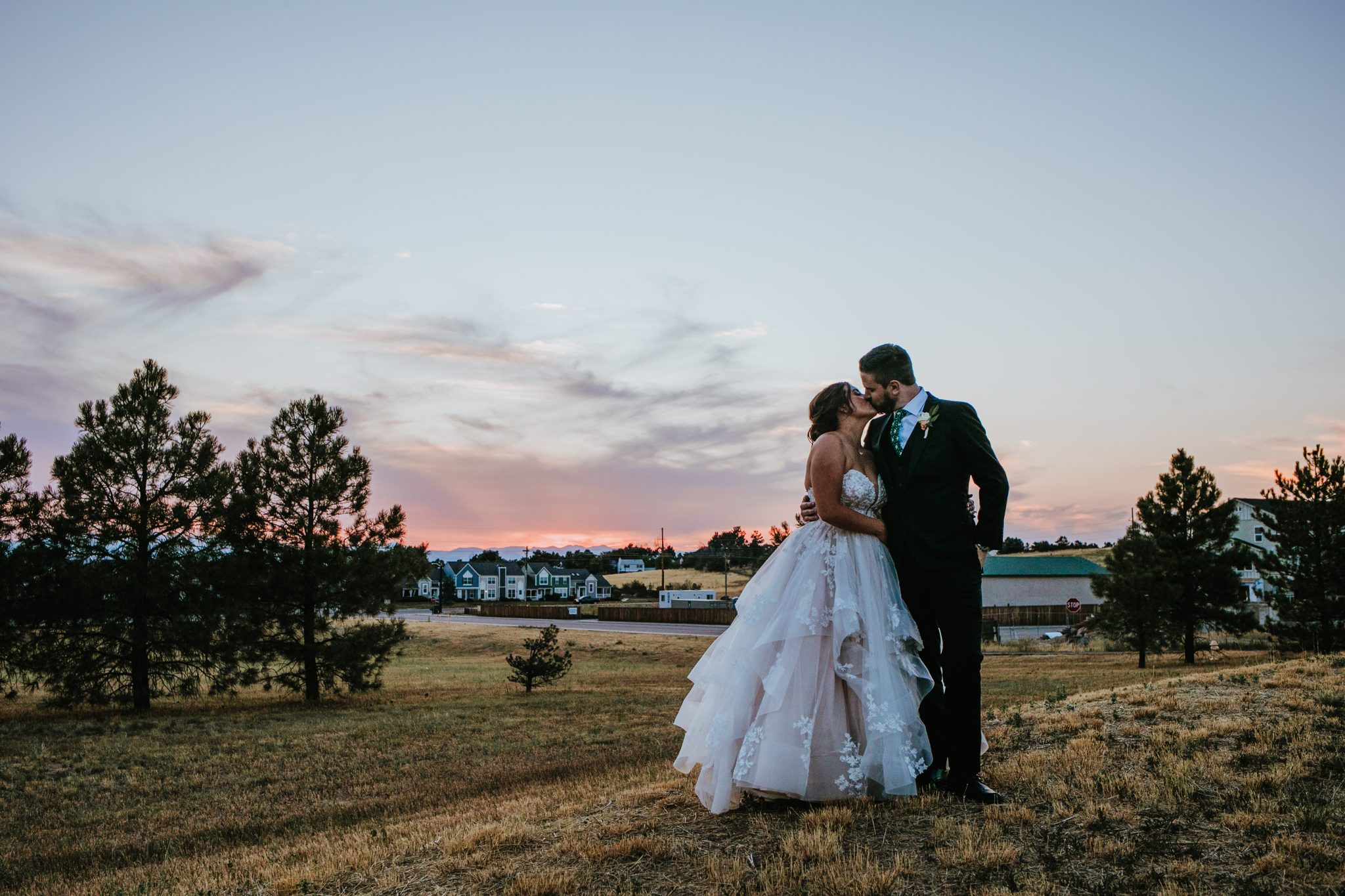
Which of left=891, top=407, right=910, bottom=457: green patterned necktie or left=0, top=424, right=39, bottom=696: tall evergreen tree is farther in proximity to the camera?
left=0, top=424, right=39, bottom=696: tall evergreen tree

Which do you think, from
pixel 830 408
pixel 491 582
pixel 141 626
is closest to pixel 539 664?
pixel 141 626

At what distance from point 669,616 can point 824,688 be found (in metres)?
71.4

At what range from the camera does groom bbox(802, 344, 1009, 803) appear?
5152 millimetres

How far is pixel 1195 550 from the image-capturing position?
30422 millimetres

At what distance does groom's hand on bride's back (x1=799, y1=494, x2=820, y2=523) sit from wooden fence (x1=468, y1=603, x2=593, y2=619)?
7701 centimetres

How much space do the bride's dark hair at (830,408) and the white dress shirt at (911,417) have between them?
399 mm

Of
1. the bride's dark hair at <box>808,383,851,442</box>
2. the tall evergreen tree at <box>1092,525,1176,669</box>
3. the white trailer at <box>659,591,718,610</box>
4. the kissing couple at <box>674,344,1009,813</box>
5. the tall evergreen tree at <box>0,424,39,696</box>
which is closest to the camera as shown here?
the kissing couple at <box>674,344,1009,813</box>

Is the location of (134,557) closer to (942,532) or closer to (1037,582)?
(942,532)

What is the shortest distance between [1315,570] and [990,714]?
→ 972 inches

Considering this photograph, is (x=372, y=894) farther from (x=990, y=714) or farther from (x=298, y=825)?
(x=990, y=714)

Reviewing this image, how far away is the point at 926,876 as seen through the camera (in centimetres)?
423

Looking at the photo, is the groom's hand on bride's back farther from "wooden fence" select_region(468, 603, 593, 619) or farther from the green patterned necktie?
"wooden fence" select_region(468, 603, 593, 619)

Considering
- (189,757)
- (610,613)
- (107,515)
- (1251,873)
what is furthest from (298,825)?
(610,613)

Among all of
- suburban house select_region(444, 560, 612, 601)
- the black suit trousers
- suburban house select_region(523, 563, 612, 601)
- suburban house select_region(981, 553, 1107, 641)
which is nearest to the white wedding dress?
the black suit trousers
